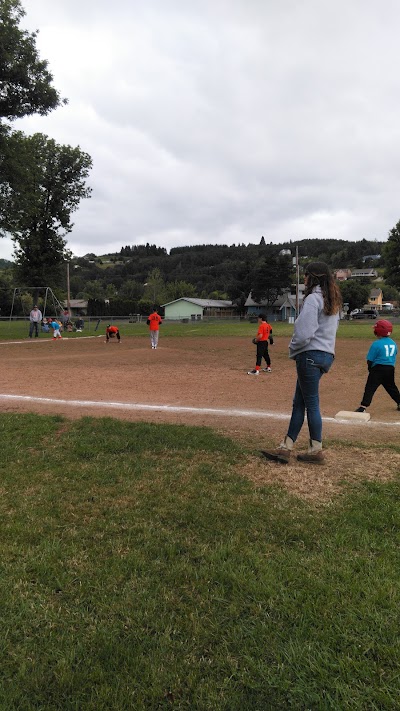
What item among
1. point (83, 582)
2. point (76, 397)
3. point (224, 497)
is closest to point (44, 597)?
point (83, 582)

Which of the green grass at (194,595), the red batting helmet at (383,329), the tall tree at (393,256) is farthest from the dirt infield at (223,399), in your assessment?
the tall tree at (393,256)

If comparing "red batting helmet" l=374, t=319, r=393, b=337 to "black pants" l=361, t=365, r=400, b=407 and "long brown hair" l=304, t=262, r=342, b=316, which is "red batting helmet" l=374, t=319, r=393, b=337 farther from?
"long brown hair" l=304, t=262, r=342, b=316

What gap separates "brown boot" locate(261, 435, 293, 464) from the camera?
13.9 ft

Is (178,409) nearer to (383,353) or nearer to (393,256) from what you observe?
(383,353)

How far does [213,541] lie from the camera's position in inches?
108

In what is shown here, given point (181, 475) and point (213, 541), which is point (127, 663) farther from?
point (181, 475)

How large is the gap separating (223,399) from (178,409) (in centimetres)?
117

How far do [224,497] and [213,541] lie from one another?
0.63m

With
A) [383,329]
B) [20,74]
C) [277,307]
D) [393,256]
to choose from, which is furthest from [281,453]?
[277,307]

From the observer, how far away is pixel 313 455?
13.8 feet

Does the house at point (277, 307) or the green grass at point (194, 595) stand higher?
the house at point (277, 307)

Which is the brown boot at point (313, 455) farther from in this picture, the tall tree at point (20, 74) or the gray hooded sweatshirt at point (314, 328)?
the tall tree at point (20, 74)

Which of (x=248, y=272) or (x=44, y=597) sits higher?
(x=248, y=272)

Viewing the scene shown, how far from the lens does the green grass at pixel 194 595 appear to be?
1.73 meters
